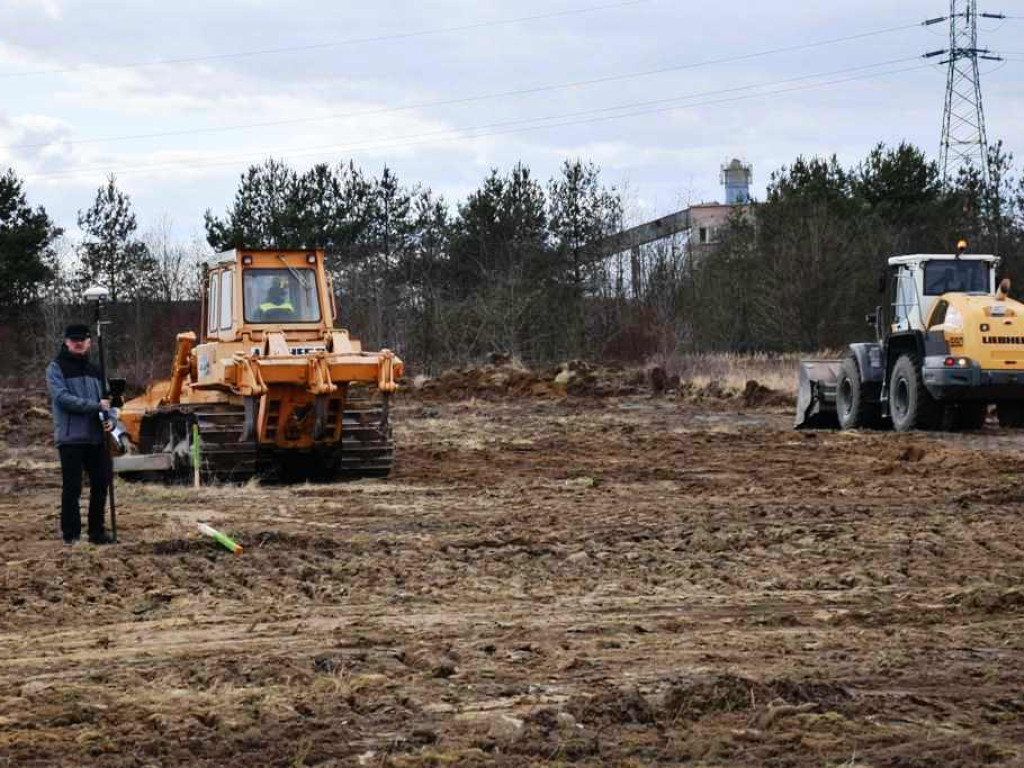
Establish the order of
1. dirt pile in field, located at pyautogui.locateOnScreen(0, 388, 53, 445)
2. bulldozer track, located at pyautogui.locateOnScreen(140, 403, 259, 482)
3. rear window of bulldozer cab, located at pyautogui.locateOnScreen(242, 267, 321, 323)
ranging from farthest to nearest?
1. dirt pile in field, located at pyautogui.locateOnScreen(0, 388, 53, 445)
2. rear window of bulldozer cab, located at pyautogui.locateOnScreen(242, 267, 321, 323)
3. bulldozer track, located at pyautogui.locateOnScreen(140, 403, 259, 482)

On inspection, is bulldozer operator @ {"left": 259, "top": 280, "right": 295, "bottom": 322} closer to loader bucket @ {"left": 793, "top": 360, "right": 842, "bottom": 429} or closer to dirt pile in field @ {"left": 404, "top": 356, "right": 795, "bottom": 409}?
loader bucket @ {"left": 793, "top": 360, "right": 842, "bottom": 429}

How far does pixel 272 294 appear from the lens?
1736cm

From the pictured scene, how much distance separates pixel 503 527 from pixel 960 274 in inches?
481

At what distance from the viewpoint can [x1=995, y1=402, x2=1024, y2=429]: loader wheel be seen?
76.9 ft

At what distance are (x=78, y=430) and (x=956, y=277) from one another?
14.6 metres

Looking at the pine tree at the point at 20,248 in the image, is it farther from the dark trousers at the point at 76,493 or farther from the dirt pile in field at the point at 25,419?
the dark trousers at the point at 76,493

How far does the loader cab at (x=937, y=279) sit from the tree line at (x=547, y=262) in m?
20.3

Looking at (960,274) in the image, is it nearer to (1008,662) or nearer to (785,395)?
(785,395)

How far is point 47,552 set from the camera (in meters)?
11.4

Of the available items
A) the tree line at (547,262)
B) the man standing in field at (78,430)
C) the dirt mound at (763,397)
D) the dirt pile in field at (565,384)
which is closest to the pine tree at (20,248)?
the tree line at (547,262)

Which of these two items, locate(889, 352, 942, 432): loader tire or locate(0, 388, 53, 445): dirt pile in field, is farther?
locate(0, 388, 53, 445): dirt pile in field

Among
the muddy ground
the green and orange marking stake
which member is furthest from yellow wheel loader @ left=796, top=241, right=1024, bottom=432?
the green and orange marking stake

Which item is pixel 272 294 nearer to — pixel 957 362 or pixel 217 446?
pixel 217 446

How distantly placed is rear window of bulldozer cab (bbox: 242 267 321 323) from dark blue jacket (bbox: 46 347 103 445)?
16.8 feet
